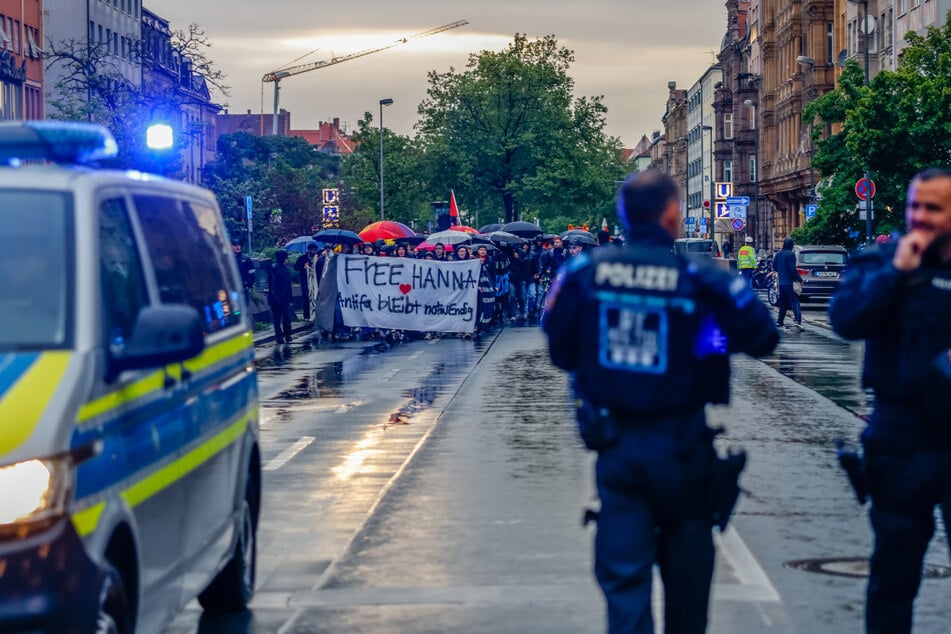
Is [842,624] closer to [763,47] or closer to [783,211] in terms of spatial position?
[783,211]

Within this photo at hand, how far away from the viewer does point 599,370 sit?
17.3ft

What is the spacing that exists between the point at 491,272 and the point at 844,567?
31.9m

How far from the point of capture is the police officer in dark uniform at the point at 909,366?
18.0 ft

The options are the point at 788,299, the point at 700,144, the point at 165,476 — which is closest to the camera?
the point at 165,476

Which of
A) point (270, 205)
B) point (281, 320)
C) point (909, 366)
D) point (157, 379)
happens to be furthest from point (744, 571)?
point (270, 205)

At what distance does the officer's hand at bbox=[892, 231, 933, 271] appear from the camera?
5.44m

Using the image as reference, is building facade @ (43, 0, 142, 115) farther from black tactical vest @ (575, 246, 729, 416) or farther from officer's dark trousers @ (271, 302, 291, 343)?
black tactical vest @ (575, 246, 729, 416)

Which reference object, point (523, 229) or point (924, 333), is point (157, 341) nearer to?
point (924, 333)

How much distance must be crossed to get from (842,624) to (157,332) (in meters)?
3.42

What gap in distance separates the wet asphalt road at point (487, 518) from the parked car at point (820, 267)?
26.7m

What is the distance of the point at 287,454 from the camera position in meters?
14.2

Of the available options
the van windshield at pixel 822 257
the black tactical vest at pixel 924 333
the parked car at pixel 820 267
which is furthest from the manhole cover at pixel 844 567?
the van windshield at pixel 822 257

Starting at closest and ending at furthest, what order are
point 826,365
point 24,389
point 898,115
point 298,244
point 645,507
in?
point 24,389, point 645,507, point 826,365, point 898,115, point 298,244

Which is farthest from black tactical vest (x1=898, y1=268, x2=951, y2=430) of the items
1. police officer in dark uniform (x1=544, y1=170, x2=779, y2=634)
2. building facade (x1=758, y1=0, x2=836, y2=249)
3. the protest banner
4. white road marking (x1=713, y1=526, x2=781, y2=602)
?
building facade (x1=758, y1=0, x2=836, y2=249)
